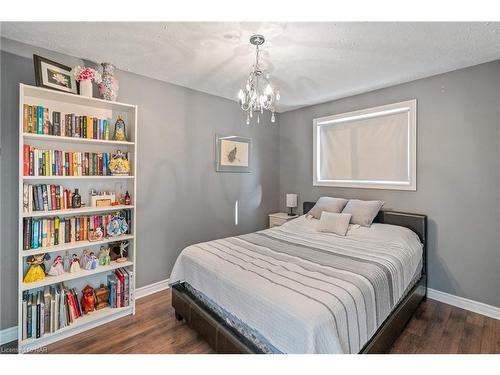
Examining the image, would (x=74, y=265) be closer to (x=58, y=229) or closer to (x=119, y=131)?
(x=58, y=229)

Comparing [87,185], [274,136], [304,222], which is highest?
[274,136]

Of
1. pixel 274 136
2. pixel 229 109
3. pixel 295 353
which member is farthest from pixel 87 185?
pixel 274 136

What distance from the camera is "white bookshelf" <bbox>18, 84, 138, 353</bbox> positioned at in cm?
184

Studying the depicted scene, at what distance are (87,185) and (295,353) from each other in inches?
90.1

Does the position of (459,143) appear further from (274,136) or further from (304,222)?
(274,136)

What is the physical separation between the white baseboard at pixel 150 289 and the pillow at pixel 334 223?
6.45 feet

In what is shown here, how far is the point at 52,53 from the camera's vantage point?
2174 mm

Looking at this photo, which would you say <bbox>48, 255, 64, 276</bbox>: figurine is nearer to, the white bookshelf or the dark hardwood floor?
the white bookshelf

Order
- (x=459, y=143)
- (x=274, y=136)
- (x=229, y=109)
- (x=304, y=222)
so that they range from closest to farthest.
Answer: (x=459, y=143)
(x=304, y=222)
(x=229, y=109)
(x=274, y=136)

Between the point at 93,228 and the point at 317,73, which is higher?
the point at 317,73

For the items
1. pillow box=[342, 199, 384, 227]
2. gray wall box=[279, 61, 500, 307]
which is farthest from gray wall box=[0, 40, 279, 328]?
gray wall box=[279, 61, 500, 307]

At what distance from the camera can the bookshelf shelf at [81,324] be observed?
1.88 meters

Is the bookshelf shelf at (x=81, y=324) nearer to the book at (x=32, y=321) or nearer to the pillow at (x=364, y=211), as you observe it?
the book at (x=32, y=321)

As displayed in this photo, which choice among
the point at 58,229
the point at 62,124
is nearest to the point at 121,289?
the point at 58,229
